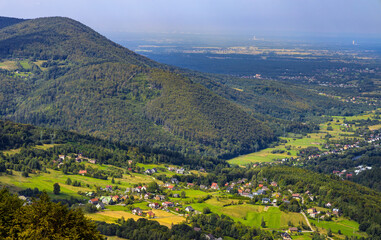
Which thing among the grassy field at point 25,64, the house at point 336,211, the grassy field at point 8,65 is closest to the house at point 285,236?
the house at point 336,211

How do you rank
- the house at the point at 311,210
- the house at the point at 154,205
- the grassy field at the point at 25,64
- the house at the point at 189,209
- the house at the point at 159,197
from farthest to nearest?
1. the grassy field at the point at 25,64
2. the house at the point at 159,197
3. the house at the point at 311,210
4. the house at the point at 154,205
5. the house at the point at 189,209

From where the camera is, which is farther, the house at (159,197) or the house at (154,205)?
the house at (159,197)

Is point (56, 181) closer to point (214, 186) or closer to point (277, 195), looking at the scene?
point (214, 186)

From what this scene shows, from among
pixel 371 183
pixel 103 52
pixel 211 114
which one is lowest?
pixel 371 183

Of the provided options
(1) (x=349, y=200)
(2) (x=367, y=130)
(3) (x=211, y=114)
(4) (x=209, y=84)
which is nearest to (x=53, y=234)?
(1) (x=349, y=200)

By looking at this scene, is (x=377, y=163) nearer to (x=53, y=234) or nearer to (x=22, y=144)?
(x=22, y=144)

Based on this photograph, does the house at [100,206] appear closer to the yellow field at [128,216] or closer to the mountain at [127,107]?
the yellow field at [128,216]
